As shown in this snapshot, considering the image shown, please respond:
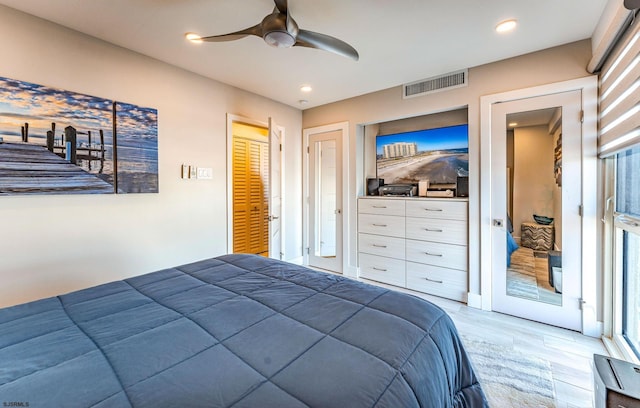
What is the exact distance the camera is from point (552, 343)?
88.0 inches

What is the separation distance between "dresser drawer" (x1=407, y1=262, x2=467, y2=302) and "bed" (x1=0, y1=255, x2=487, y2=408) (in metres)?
1.85

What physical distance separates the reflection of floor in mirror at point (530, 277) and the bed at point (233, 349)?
1786 millimetres

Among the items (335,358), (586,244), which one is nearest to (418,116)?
(586,244)

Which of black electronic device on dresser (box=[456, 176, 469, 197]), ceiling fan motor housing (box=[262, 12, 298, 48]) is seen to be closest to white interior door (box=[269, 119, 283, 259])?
ceiling fan motor housing (box=[262, 12, 298, 48])

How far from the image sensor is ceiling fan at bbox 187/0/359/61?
5.49 ft

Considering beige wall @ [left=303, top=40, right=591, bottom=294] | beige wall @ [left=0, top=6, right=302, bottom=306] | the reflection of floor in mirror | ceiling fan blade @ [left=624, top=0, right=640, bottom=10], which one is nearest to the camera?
ceiling fan blade @ [left=624, top=0, right=640, bottom=10]

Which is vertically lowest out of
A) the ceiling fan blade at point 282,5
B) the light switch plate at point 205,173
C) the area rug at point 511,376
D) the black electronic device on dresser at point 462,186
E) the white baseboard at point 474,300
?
the area rug at point 511,376

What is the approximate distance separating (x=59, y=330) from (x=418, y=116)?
149 inches

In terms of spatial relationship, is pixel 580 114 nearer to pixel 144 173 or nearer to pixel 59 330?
pixel 59 330

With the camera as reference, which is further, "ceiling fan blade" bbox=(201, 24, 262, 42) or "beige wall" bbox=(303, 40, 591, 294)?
"beige wall" bbox=(303, 40, 591, 294)

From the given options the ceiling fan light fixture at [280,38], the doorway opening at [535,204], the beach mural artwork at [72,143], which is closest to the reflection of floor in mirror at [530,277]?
the doorway opening at [535,204]

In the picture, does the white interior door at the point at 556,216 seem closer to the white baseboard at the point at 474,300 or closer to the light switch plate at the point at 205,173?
the white baseboard at the point at 474,300

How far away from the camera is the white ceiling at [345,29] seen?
1914 mm

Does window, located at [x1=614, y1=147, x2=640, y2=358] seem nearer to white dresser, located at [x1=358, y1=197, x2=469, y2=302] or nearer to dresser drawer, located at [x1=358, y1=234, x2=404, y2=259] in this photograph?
white dresser, located at [x1=358, y1=197, x2=469, y2=302]
